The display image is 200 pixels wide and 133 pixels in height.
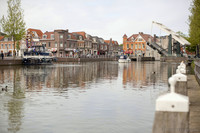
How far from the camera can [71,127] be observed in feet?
25.4

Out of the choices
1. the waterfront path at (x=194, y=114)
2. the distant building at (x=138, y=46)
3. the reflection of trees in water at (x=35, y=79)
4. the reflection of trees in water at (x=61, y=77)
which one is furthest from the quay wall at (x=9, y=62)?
the distant building at (x=138, y=46)

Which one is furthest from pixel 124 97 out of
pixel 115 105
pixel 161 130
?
pixel 161 130

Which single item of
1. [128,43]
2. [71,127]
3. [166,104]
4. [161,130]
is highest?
[128,43]

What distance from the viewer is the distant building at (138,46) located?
109 meters

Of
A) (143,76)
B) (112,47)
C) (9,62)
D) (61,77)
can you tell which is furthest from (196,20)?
(112,47)

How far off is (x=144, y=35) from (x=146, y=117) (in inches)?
4212

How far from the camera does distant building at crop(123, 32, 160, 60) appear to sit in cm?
10891

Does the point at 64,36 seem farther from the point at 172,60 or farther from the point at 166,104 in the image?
the point at 166,104

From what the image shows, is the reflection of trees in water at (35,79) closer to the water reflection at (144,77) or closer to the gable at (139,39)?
the water reflection at (144,77)

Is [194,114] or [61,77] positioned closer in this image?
[194,114]

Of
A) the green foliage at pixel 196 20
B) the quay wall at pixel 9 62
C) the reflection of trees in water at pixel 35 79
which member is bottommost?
the reflection of trees in water at pixel 35 79

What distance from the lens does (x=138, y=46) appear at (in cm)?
11194

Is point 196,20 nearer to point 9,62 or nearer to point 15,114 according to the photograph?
point 15,114

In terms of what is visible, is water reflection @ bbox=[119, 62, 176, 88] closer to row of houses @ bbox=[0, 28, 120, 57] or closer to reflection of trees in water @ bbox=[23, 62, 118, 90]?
reflection of trees in water @ bbox=[23, 62, 118, 90]
